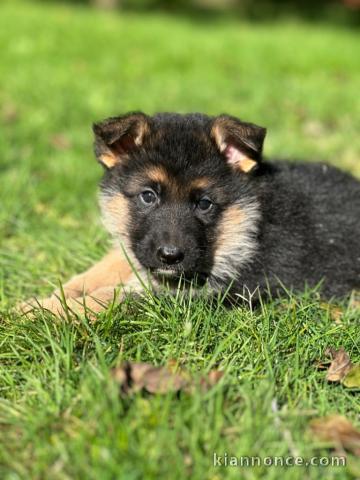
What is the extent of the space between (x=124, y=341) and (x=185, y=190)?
99 centimetres

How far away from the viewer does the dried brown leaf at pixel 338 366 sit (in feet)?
9.46

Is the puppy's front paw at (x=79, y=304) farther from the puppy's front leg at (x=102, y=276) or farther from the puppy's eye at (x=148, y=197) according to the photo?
the puppy's eye at (x=148, y=197)

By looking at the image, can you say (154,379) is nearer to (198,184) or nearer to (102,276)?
(198,184)

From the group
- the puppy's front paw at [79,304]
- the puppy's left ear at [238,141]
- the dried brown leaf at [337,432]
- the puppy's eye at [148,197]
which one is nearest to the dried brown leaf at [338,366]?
the dried brown leaf at [337,432]

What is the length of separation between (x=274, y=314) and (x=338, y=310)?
0.61m

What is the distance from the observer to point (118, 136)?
3.61 m

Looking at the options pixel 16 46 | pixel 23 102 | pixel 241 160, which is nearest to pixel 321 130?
pixel 23 102

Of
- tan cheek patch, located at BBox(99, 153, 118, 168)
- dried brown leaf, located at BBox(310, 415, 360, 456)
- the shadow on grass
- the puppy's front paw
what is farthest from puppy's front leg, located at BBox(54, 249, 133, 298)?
the shadow on grass

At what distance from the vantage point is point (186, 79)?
1012 cm

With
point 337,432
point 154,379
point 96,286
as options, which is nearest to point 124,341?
point 154,379

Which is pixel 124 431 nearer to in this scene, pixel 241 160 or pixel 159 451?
pixel 159 451

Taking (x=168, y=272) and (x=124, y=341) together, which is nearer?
(x=124, y=341)

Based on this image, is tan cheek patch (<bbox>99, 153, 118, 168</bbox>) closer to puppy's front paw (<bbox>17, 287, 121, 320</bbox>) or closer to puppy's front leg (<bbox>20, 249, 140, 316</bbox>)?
puppy's front leg (<bbox>20, 249, 140, 316</bbox>)

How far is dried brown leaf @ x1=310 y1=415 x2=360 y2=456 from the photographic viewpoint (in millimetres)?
2428
